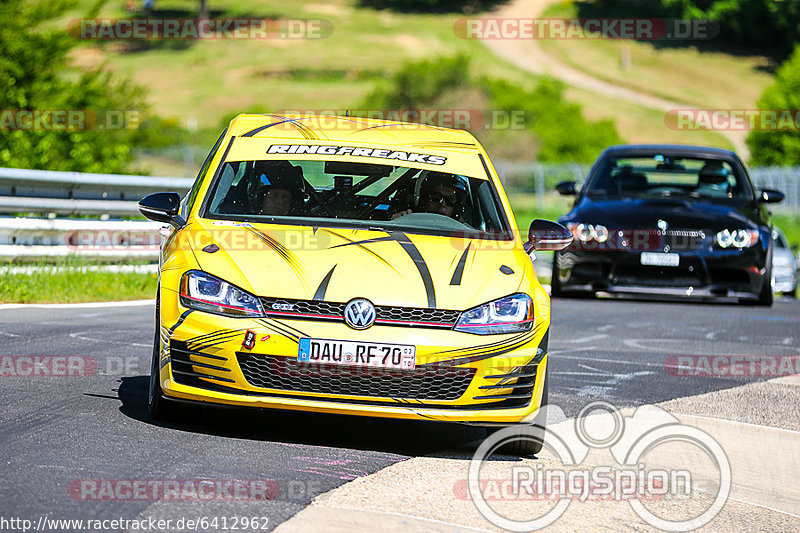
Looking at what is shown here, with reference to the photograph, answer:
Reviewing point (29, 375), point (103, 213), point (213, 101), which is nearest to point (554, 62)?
point (213, 101)

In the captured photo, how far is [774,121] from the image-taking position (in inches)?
2393

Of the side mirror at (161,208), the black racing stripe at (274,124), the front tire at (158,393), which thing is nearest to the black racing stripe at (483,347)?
the front tire at (158,393)

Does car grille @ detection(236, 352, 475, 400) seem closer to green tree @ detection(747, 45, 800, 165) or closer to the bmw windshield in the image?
the bmw windshield

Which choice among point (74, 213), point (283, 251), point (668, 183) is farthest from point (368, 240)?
point (74, 213)

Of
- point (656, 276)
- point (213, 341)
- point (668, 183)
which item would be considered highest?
point (213, 341)

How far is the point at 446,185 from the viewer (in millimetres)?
7445

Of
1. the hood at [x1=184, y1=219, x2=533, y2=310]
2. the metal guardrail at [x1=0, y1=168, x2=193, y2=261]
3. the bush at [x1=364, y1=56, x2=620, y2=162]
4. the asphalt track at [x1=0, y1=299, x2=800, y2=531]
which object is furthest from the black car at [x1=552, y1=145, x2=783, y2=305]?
the bush at [x1=364, y1=56, x2=620, y2=162]

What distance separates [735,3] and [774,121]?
119 ft

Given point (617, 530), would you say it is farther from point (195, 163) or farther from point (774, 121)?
point (774, 121)

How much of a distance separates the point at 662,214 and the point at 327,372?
25.2 ft

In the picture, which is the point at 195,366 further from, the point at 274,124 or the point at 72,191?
the point at 72,191

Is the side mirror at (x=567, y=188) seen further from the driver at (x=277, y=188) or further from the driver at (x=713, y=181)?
the driver at (x=277, y=188)

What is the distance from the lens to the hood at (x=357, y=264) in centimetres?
593

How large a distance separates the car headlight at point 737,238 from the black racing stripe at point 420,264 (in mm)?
6871
